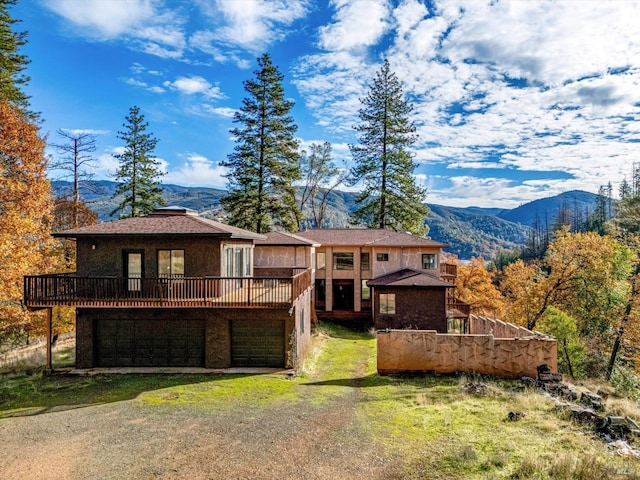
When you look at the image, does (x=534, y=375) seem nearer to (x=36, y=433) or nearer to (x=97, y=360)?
(x=36, y=433)

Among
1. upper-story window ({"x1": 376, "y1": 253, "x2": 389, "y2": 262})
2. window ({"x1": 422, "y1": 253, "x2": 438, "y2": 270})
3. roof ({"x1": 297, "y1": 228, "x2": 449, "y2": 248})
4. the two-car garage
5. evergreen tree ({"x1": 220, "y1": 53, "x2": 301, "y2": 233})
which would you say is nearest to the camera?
the two-car garage

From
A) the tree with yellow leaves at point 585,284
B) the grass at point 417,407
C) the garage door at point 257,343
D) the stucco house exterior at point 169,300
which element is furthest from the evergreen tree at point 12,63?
the tree with yellow leaves at point 585,284

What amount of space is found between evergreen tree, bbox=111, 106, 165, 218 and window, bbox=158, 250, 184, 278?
1852 centimetres

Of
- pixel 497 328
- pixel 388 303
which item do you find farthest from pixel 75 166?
pixel 497 328

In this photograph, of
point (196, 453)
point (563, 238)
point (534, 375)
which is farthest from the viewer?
point (563, 238)

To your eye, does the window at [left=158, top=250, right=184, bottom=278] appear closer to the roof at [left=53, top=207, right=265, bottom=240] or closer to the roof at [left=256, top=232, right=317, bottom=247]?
the roof at [left=53, top=207, right=265, bottom=240]

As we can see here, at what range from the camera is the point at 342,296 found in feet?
99.1

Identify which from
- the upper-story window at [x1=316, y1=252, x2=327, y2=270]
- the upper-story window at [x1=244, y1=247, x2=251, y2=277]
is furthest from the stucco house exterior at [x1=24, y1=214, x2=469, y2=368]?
the upper-story window at [x1=316, y1=252, x2=327, y2=270]

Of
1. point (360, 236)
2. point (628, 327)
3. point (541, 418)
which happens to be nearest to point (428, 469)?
point (541, 418)

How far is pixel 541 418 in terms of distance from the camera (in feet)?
35.2

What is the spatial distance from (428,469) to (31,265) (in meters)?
20.1

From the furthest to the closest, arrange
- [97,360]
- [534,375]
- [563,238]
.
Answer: [563,238] < [97,360] < [534,375]

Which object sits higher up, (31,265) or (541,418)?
(31,265)

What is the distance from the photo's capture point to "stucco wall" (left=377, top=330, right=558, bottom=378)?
1505 centimetres
